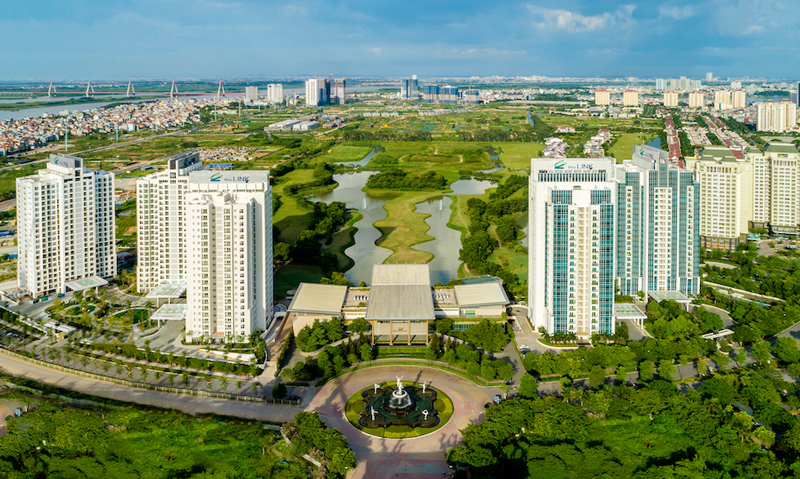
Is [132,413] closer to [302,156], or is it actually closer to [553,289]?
[553,289]

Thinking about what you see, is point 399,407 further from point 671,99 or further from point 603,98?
point 671,99

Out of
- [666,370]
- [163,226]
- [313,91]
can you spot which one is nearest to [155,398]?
[163,226]

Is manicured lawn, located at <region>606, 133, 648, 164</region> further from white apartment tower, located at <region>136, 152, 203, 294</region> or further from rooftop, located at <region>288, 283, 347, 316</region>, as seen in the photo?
white apartment tower, located at <region>136, 152, 203, 294</region>

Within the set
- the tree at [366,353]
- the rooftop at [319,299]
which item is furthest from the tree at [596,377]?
the rooftop at [319,299]

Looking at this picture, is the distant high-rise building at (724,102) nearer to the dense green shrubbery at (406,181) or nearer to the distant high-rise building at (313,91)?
the distant high-rise building at (313,91)

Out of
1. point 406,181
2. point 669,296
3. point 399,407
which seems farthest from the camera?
point 406,181
